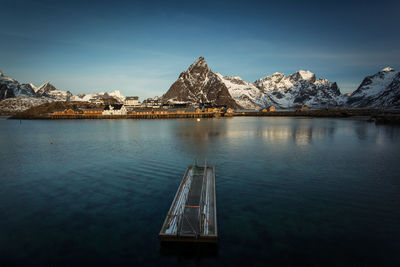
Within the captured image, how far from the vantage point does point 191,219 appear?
10.9 meters

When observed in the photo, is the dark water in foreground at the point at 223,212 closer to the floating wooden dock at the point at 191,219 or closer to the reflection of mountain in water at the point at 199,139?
the floating wooden dock at the point at 191,219

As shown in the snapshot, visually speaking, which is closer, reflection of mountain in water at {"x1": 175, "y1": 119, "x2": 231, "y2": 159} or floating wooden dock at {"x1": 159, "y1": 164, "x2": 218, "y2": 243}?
floating wooden dock at {"x1": 159, "y1": 164, "x2": 218, "y2": 243}

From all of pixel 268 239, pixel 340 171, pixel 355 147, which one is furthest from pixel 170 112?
pixel 268 239

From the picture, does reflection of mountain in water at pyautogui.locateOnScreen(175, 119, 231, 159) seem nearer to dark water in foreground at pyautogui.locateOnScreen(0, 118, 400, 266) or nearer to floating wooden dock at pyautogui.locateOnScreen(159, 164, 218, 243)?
dark water in foreground at pyautogui.locateOnScreen(0, 118, 400, 266)

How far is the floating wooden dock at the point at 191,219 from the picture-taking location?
966 centimetres

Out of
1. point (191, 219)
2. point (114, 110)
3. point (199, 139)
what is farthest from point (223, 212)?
point (114, 110)

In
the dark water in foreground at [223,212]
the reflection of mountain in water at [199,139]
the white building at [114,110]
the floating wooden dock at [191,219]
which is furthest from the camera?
the white building at [114,110]

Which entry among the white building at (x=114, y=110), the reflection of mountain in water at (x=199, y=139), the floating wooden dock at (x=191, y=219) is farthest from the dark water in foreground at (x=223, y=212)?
the white building at (x=114, y=110)

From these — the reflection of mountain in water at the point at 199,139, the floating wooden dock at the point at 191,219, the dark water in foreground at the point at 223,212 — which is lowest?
the dark water in foreground at the point at 223,212

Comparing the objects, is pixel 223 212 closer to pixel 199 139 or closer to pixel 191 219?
pixel 191 219

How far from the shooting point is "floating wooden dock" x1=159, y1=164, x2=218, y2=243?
380 inches

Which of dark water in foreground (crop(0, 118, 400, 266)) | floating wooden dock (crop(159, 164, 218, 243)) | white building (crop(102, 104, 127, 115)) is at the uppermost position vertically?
white building (crop(102, 104, 127, 115))

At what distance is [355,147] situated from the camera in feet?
116

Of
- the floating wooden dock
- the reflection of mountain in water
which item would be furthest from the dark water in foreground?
the reflection of mountain in water
